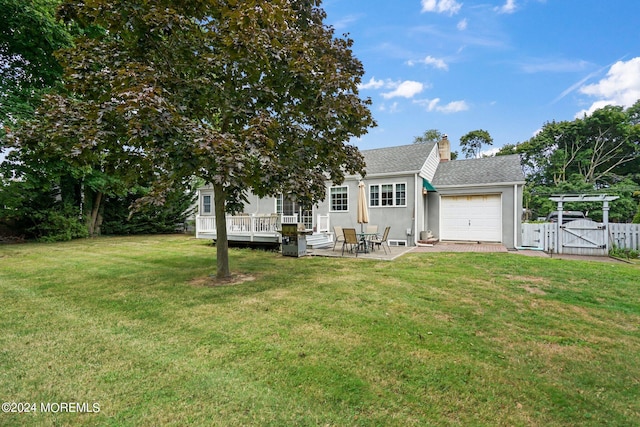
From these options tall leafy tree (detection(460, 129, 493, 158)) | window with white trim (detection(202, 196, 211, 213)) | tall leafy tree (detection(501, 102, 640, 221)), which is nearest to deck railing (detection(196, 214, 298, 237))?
window with white trim (detection(202, 196, 211, 213))

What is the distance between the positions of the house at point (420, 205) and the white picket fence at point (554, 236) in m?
0.42

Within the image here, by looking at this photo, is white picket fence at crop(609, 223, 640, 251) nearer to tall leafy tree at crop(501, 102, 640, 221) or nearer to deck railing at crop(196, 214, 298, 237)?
deck railing at crop(196, 214, 298, 237)

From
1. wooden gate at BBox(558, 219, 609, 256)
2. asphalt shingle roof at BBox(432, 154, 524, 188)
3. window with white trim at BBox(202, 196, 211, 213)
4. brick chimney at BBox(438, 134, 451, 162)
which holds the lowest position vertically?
wooden gate at BBox(558, 219, 609, 256)

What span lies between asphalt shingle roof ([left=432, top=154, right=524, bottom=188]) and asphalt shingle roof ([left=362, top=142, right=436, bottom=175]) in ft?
5.02

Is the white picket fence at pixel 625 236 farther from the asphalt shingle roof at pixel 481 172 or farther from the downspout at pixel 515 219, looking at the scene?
the asphalt shingle roof at pixel 481 172

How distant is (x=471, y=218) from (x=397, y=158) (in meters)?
4.45

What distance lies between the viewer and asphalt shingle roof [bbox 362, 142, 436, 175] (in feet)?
44.6

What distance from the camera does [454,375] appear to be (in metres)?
2.87

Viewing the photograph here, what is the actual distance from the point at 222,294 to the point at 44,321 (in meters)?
2.53

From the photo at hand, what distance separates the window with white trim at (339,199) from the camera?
14531 mm

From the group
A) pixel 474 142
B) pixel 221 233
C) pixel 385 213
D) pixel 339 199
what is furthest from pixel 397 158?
pixel 474 142

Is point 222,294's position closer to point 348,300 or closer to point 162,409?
point 348,300

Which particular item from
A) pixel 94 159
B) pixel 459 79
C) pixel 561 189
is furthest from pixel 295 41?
pixel 561 189

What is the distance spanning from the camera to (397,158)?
14.8 meters
